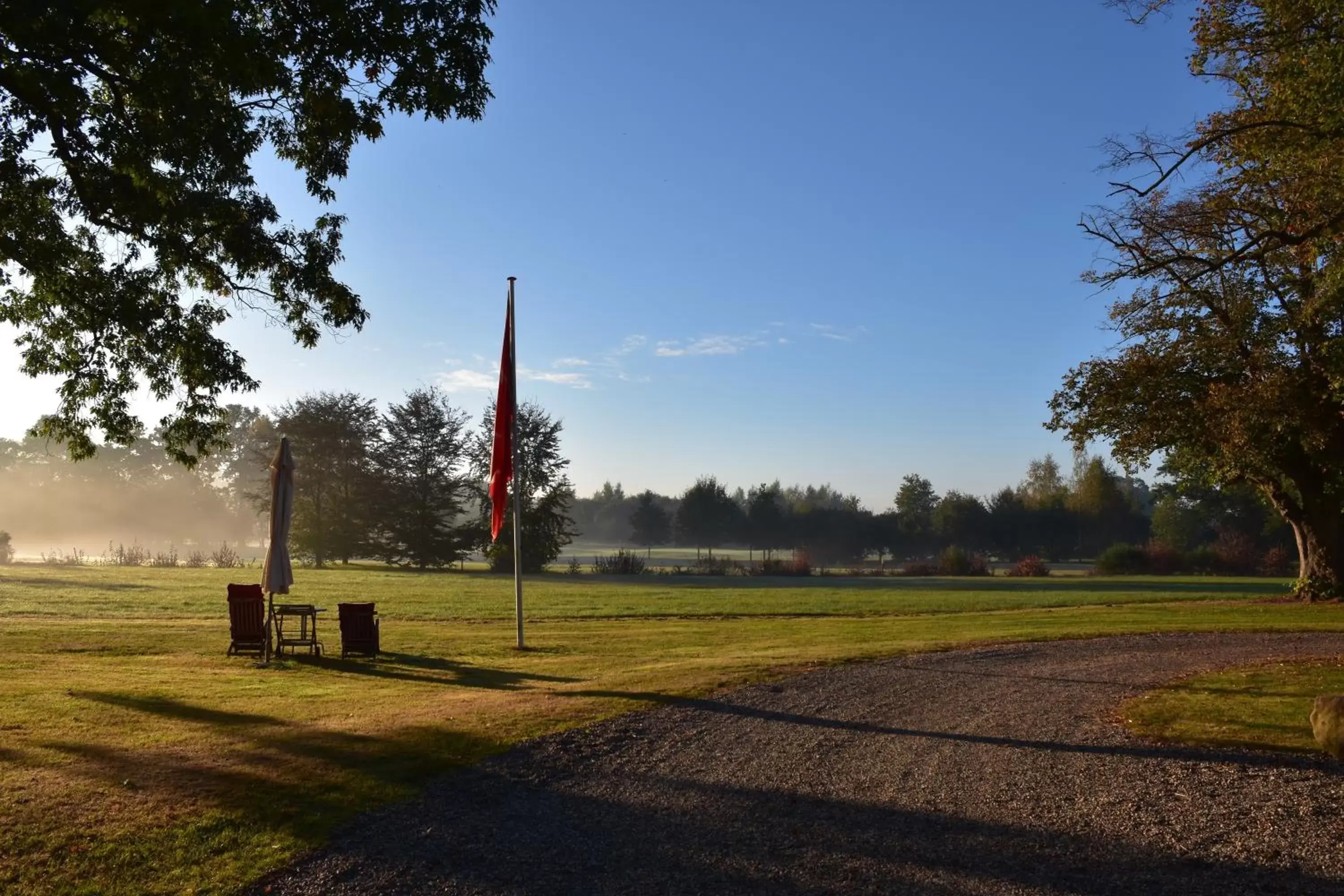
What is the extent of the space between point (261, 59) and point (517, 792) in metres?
6.49

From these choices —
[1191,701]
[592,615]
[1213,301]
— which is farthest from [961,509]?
[1191,701]

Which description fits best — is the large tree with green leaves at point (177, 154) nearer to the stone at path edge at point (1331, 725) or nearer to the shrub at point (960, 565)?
the stone at path edge at point (1331, 725)

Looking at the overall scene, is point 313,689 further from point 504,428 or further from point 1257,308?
point 1257,308

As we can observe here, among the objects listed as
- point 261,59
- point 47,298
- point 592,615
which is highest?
point 261,59

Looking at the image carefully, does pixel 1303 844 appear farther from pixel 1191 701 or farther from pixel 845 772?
pixel 1191 701

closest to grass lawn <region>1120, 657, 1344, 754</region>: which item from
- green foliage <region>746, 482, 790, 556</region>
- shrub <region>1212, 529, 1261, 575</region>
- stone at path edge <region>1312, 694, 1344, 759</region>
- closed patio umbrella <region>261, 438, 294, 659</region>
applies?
stone at path edge <region>1312, 694, 1344, 759</region>

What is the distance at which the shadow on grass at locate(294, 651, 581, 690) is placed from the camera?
12.3 metres

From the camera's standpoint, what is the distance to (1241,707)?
9594mm

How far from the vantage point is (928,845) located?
5547mm

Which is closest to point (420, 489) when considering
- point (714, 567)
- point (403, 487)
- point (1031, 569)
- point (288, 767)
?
point (403, 487)

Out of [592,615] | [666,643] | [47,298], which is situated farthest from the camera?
[592,615]

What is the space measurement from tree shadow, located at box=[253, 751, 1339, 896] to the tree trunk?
25895 mm

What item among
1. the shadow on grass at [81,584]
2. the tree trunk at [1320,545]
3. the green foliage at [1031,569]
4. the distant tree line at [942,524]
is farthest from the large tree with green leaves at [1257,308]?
the distant tree line at [942,524]

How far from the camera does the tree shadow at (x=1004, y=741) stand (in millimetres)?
7438
